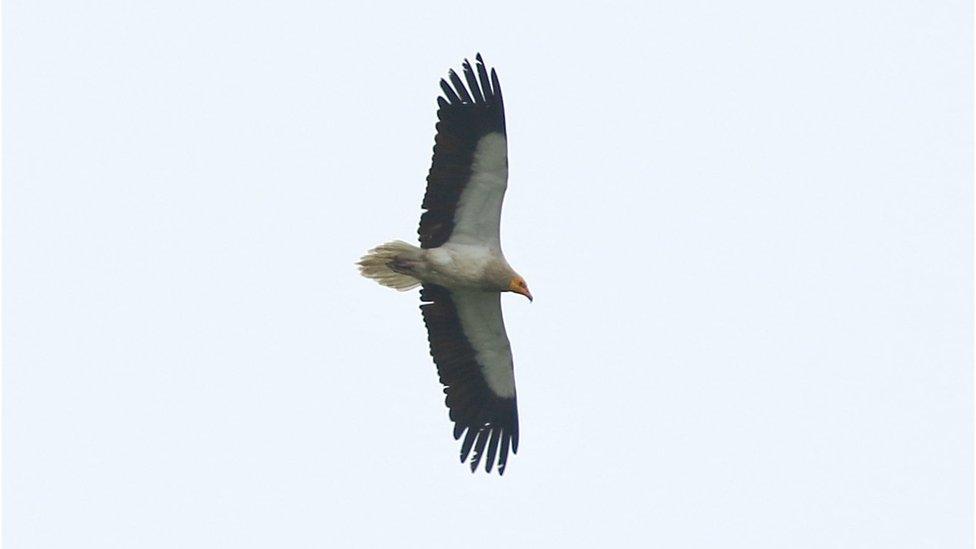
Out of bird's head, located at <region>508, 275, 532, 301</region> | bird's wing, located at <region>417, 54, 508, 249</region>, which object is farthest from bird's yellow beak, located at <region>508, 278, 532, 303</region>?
bird's wing, located at <region>417, 54, 508, 249</region>

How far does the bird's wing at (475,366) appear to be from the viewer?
16.5 m

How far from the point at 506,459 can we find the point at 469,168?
297 cm

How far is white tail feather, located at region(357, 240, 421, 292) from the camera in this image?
15883mm

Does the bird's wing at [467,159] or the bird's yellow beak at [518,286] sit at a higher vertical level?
the bird's wing at [467,159]

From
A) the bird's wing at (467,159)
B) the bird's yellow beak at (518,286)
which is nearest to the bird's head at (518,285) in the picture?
the bird's yellow beak at (518,286)

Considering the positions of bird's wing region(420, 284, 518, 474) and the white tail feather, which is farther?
bird's wing region(420, 284, 518, 474)

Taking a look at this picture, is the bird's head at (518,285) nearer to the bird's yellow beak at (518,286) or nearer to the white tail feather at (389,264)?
the bird's yellow beak at (518,286)

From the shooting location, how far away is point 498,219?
623 inches

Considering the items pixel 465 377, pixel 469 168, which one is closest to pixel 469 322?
pixel 465 377

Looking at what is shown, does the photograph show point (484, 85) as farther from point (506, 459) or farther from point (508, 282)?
point (506, 459)

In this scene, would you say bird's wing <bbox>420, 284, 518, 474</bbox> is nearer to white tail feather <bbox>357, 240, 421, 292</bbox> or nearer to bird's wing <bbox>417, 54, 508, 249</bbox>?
white tail feather <bbox>357, 240, 421, 292</bbox>

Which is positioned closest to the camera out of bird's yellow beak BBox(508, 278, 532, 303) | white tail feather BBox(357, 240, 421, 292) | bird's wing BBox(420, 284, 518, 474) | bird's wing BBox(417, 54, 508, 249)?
bird's wing BBox(417, 54, 508, 249)

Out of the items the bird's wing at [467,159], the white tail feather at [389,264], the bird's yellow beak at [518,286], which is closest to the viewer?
the bird's wing at [467,159]

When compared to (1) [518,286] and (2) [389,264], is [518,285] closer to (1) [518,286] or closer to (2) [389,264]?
(1) [518,286]
